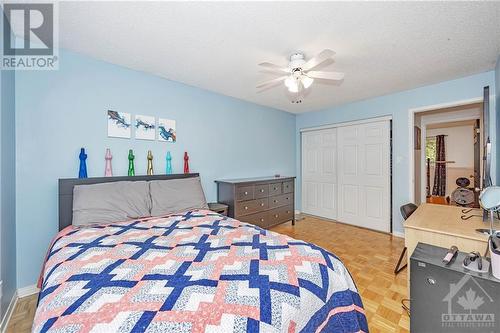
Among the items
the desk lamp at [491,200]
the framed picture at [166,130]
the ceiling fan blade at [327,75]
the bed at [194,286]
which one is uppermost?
the ceiling fan blade at [327,75]

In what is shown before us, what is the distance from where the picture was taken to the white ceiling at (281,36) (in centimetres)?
161

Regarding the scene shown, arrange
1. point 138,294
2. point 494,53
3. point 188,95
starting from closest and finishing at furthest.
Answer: point 138,294
point 494,53
point 188,95

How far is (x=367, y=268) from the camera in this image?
254cm

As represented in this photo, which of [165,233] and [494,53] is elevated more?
[494,53]

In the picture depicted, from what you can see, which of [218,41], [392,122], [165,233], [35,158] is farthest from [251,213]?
[392,122]

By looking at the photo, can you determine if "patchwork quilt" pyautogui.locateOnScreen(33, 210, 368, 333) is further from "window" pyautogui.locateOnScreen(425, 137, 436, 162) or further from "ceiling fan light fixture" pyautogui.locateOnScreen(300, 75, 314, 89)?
"window" pyautogui.locateOnScreen(425, 137, 436, 162)

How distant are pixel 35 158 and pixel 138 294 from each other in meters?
2.06

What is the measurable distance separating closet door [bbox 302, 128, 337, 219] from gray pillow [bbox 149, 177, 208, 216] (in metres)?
3.01

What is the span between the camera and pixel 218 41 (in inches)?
80.4

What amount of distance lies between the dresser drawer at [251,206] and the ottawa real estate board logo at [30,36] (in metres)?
2.70

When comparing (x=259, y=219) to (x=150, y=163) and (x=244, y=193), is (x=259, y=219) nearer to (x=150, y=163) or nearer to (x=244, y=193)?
(x=244, y=193)

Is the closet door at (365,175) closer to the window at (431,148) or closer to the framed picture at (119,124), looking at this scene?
the framed picture at (119,124)

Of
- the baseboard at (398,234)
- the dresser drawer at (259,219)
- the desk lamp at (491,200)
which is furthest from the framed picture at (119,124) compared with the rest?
the baseboard at (398,234)

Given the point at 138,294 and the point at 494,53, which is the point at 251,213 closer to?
the point at 138,294
